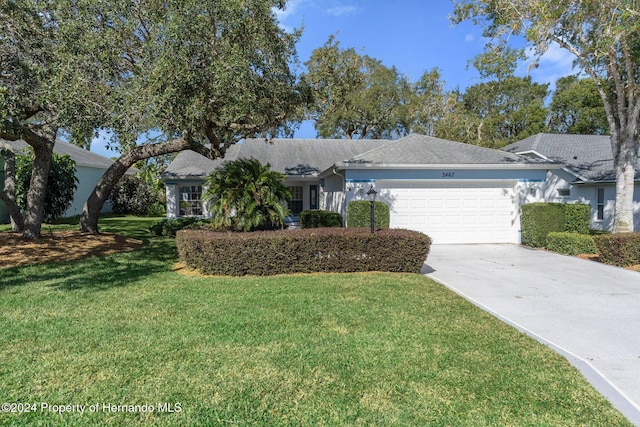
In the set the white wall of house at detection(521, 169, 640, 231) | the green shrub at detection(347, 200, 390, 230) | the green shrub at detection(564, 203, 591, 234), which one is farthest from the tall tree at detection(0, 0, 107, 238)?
the white wall of house at detection(521, 169, 640, 231)

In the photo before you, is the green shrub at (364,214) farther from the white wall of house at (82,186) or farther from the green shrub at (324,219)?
the white wall of house at (82,186)

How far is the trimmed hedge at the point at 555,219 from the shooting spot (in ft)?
36.5

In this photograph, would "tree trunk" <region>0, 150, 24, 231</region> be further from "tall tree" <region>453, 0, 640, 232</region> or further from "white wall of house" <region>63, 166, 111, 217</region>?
"tall tree" <region>453, 0, 640, 232</region>

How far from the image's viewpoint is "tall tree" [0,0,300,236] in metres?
6.81

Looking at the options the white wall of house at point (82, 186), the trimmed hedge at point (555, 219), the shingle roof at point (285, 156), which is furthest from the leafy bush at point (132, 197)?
the trimmed hedge at point (555, 219)

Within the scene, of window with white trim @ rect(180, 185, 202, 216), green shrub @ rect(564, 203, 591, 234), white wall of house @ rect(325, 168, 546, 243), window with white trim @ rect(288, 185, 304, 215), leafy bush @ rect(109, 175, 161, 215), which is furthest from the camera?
leafy bush @ rect(109, 175, 161, 215)

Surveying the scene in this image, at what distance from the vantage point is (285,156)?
19.4 metres

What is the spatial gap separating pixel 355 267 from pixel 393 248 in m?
0.90

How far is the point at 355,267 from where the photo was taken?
306 inches

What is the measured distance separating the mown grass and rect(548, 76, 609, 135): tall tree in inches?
998

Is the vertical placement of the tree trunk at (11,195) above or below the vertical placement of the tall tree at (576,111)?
below

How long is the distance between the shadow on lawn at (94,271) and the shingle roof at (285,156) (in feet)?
27.2

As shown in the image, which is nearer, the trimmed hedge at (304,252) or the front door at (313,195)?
the trimmed hedge at (304,252)

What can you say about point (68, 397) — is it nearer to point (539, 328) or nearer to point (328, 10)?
point (539, 328)
